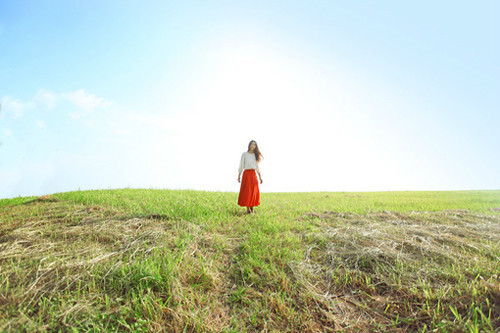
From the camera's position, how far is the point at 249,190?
25.8 feet

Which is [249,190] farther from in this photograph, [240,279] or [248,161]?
[240,279]

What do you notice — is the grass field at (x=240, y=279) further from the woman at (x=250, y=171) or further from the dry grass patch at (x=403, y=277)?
the woman at (x=250, y=171)

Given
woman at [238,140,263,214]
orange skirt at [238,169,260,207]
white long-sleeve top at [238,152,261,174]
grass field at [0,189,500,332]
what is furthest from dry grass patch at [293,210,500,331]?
white long-sleeve top at [238,152,261,174]

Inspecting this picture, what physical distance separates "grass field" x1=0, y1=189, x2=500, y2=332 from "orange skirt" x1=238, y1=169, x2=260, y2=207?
7.86 ft

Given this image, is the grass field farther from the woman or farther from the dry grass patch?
the woman

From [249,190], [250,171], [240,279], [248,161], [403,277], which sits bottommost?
[240,279]

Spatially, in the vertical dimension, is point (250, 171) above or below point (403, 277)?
above

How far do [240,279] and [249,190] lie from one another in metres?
4.34

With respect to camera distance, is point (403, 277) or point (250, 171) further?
point (250, 171)

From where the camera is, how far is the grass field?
2721 mm

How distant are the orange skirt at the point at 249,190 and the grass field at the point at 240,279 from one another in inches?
94.3

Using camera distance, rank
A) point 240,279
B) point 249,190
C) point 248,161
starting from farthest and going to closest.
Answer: point 248,161, point 249,190, point 240,279

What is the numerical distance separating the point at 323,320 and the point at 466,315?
1.47 m

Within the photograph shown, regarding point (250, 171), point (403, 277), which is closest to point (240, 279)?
point (403, 277)
